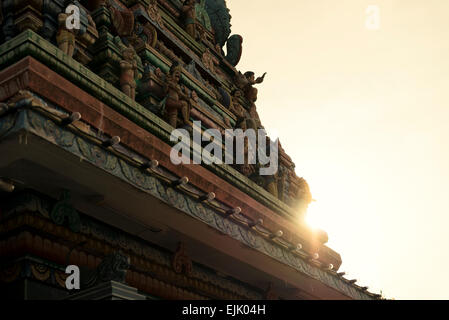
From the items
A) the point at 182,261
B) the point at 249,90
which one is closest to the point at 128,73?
the point at 182,261

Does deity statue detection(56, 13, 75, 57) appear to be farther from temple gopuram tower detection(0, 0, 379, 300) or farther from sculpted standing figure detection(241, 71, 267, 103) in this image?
sculpted standing figure detection(241, 71, 267, 103)

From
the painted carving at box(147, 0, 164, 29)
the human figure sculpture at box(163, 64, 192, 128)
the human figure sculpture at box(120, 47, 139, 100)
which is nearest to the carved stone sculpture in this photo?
the human figure sculpture at box(120, 47, 139, 100)

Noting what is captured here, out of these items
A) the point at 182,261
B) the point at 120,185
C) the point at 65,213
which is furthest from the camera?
the point at 182,261

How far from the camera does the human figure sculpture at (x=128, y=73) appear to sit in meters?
11.1

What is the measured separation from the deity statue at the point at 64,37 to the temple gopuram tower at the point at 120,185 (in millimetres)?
20

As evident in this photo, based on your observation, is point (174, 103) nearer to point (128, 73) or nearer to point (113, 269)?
point (128, 73)

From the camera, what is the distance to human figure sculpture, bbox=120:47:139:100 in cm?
1106

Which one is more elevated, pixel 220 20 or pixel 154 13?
pixel 220 20

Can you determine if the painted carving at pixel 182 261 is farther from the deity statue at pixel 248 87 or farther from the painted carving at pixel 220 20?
the painted carving at pixel 220 20

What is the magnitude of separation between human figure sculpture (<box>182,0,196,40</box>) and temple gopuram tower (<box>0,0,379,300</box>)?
4.98ft

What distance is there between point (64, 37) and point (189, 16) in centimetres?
754

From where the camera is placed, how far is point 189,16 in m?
17.2

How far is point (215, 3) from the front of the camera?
20.0 meters
